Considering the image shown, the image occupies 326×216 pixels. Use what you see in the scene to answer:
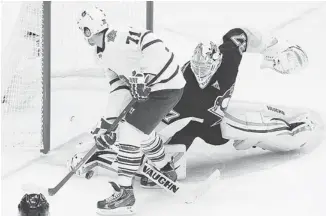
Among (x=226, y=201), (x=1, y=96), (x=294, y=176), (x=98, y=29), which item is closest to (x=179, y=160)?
(x=226, y=201)

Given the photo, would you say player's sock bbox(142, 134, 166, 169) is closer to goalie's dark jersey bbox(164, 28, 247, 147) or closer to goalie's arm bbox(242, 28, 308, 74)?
goalie's dark jersey bbox(164, 28, 247, 147)

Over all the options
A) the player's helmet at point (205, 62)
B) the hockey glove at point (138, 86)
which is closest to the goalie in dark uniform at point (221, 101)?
→ the player's helmet at point (205, 62)

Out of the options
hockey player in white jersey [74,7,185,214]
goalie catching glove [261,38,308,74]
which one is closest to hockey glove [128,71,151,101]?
hockey player in white jersey [74,7,185,214]

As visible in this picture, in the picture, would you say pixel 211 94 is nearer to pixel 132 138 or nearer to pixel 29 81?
pixel 132 138

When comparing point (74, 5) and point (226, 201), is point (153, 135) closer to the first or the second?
point (226, 201)

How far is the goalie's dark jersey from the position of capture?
2.84m

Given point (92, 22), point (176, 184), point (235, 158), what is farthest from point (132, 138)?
point (235, 158)

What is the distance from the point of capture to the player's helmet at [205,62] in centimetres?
271

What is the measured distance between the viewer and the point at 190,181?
9.12 ft

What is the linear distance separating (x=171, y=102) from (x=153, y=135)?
8.4 inches

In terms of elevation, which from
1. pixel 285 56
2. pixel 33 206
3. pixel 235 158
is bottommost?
pixel 235 158

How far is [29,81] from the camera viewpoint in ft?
9.79

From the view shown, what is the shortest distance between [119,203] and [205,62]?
71 cm

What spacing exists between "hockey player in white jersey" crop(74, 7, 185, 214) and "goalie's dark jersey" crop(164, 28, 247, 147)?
1.32ft
